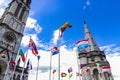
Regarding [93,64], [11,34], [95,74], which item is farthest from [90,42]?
[11,34]

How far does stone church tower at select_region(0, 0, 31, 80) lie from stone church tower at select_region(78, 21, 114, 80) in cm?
2197

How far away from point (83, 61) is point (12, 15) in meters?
32.2

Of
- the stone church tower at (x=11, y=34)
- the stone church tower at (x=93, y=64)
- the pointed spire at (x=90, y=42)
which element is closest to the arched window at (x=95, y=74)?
the stone church tower at (x=93, y=64)

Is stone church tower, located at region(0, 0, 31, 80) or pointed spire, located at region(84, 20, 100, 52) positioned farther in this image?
pointed spire, located at region(84, 20, 100, 52)

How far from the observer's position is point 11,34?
3984 centimetres

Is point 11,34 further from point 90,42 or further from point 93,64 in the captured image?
point 90,42

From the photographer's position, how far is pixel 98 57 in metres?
44.3

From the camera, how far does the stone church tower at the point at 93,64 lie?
39.8 m

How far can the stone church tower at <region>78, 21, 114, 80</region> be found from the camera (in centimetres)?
3981

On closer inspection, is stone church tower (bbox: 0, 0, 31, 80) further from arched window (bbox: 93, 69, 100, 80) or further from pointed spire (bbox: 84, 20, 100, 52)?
pointed spire (bbox: 84, 20, 100, 52)

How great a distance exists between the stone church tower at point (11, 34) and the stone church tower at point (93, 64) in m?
22.0

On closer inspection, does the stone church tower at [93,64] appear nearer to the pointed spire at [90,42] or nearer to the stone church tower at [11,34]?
the pointed spire at [90,42]

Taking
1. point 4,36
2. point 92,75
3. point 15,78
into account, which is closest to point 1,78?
point 15,78

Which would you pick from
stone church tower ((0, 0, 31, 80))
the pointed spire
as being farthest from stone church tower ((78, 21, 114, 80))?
stone church tower ((0, 0, 31, 80))
